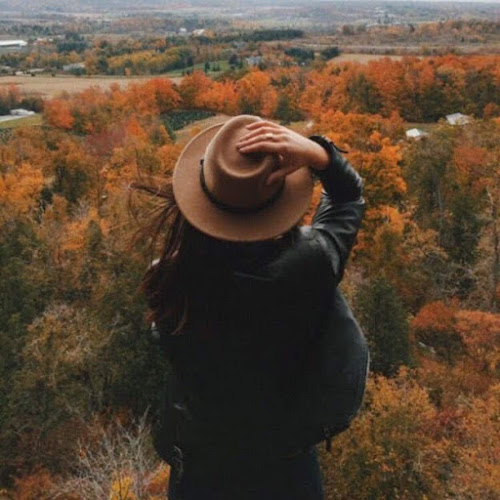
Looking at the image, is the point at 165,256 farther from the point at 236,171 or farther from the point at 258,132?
the point at 258,132

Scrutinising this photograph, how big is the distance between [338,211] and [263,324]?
0.61m

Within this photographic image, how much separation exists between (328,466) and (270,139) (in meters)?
16.1

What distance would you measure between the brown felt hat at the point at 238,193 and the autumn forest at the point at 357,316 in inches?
14.9

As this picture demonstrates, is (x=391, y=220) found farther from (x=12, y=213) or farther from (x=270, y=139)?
(x=270, y=139)

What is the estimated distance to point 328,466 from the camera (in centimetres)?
1688

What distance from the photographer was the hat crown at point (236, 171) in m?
2.32

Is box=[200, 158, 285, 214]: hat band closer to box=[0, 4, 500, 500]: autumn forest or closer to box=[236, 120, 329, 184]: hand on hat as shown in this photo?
box=[236, 120, 329, 184]: hand on hat

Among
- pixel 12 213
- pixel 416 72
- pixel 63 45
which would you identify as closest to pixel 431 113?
pixel 416 72

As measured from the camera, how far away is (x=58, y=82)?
98.6 m

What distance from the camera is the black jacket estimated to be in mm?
2543

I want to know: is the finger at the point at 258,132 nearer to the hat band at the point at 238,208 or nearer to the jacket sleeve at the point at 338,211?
the hat band at the point at 238,208

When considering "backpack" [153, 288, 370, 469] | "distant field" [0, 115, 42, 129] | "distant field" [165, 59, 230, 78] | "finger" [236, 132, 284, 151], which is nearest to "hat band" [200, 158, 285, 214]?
"finger" [236, 132, 284, 151]

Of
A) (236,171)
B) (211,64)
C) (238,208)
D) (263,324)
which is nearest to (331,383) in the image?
(263,324)

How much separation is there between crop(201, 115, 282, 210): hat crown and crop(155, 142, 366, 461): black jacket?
0.21 meters
